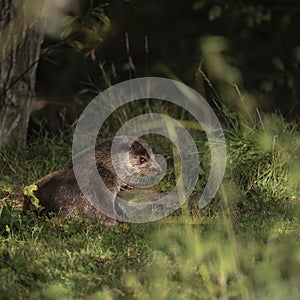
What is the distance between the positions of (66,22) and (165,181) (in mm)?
2052

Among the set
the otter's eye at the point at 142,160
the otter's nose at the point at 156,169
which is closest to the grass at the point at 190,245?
the otter's nose at the point at 156,169

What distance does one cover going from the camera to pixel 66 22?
316 inches

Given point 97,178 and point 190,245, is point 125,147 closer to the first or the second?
point 97,178

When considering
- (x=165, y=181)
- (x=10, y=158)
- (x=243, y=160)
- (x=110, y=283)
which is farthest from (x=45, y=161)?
(x=110, y=283)

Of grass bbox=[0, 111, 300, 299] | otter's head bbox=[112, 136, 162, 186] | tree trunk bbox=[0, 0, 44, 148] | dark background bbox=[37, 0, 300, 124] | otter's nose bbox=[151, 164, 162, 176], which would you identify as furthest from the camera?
dark background bbox=[37, 0, 300, 124]

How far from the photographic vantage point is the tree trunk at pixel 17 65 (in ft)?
25.3

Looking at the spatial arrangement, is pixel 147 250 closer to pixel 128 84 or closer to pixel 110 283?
pixel 110 283

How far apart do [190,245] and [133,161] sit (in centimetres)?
144

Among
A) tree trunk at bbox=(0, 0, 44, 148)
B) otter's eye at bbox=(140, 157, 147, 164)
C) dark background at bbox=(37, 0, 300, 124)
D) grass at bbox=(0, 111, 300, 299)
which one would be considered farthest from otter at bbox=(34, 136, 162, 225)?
dark background at bbox=(37, 0, 300, 124)

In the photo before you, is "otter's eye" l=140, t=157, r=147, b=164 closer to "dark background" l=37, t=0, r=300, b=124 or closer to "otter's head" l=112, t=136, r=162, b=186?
"otter's head" l=112, t=136, r=162, b=186

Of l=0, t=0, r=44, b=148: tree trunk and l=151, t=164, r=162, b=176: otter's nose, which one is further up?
l=0, t=0, r=44, b=148: tree trunk

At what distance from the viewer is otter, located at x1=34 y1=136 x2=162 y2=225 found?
6.12m

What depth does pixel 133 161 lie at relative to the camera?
6.50 m

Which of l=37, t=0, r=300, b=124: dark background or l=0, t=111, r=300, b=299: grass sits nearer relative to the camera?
l=0, t=111, r=300, b=299: grass
